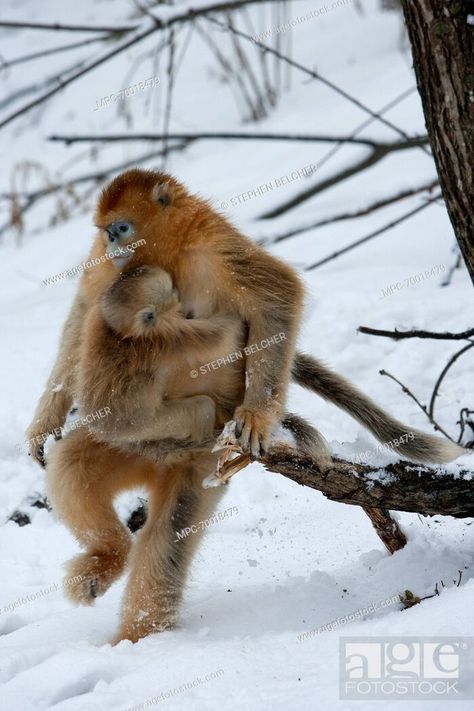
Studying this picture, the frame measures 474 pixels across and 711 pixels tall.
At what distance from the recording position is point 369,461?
2934 millimetres

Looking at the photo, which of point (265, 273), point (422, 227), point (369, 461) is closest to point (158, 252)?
point (265, 273)

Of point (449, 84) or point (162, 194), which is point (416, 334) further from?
point (162, 194)

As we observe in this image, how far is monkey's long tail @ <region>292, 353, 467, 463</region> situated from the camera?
3150mm

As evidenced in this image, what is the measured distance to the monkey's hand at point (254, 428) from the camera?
9.12 feet

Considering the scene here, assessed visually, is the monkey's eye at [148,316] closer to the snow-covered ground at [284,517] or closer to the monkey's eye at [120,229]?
the monkey's eye at [120,229]

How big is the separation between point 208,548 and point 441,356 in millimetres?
1791

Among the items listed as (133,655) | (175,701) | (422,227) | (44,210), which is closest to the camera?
(175,701)

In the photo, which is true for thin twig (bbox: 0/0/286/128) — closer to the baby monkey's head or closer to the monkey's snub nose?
the baby monkey's head

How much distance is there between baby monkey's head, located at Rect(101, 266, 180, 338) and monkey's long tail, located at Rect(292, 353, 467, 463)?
623 millimetres

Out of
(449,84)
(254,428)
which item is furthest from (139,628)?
(449,84)

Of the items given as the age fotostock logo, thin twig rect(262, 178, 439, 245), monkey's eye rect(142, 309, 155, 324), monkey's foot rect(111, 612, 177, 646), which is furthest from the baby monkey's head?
thin twig rect(262, 178, 439, 245)

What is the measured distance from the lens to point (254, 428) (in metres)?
2.82

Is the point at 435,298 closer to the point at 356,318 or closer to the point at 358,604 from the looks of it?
the point at 356,318

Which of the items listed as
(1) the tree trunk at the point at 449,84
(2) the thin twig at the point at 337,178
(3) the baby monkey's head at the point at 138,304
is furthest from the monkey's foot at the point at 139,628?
(2) the thin twig at the point at 337,178
